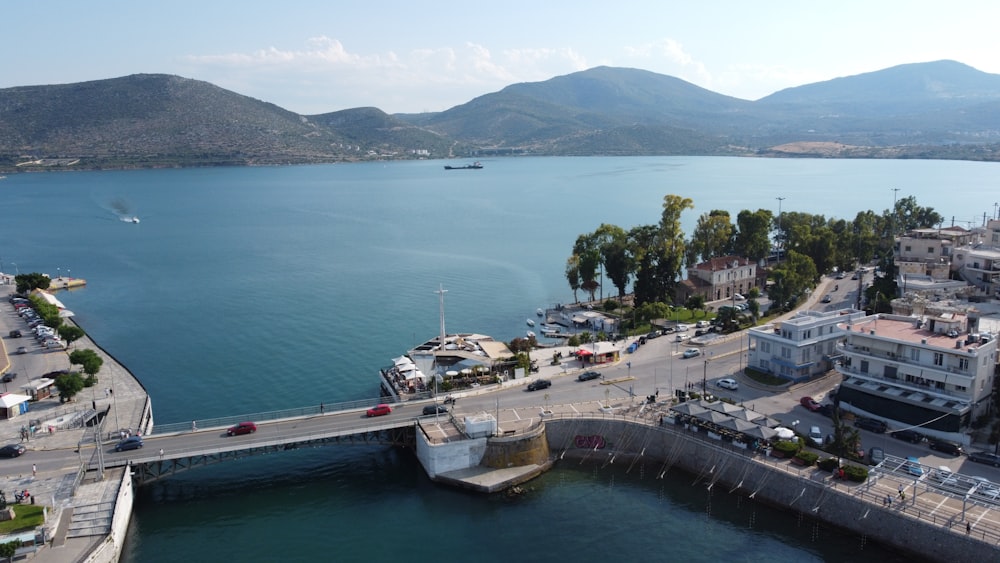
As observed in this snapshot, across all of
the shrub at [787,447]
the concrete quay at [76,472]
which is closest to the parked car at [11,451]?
the concrete quay at [76,472]

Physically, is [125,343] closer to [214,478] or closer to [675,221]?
[214,478]

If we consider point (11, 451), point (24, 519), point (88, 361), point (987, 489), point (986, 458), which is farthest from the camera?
point (88, 361)

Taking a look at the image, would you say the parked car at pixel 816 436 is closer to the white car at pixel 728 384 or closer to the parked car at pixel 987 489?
the parked car at pixel 987 489

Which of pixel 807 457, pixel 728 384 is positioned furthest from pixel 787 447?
pixel 728 384

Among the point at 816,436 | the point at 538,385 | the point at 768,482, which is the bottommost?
the point at 768,482

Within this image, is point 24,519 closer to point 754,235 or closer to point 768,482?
point 768,482

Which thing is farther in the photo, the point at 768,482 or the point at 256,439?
the point at 256,439

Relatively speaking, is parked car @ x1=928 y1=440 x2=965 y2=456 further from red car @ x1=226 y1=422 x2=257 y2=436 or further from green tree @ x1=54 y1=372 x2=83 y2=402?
green tree @ x1=54 y1=372 x2=83 y2=402

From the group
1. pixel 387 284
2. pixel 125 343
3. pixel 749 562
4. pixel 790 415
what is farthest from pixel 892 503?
pixel 387 284
